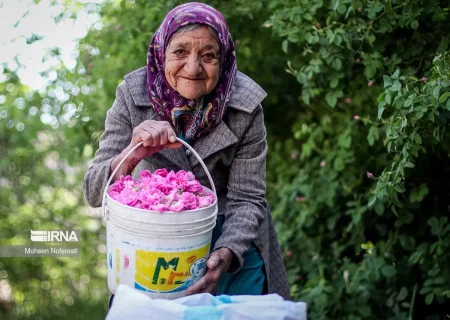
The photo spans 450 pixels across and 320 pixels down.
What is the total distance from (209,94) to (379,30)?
1.14m

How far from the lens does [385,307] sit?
3971mm

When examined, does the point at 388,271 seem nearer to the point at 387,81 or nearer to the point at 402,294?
the point at 402,294

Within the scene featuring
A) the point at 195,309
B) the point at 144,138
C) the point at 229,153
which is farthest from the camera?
the point at 229,153

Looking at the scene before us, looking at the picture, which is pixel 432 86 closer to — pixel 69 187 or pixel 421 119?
pixel 421 119

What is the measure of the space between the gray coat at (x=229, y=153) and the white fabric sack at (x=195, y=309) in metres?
0.55

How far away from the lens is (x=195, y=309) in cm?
185

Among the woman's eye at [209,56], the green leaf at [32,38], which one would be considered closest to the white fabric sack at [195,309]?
the woman's eye at [209,56]

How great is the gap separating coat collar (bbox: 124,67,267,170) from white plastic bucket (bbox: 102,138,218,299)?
376mm

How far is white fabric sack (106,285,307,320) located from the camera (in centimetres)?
184

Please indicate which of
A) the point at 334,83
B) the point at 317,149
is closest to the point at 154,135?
the point at 334,83

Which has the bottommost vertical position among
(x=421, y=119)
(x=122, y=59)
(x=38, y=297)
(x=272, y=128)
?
(x=38, y=297)

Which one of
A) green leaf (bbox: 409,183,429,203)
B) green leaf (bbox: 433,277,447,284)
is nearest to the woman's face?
green leaf (bbox: 409,183,429,203)

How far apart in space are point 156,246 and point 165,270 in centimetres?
9

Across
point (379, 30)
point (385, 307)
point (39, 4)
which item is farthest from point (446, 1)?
point (39, 4)
